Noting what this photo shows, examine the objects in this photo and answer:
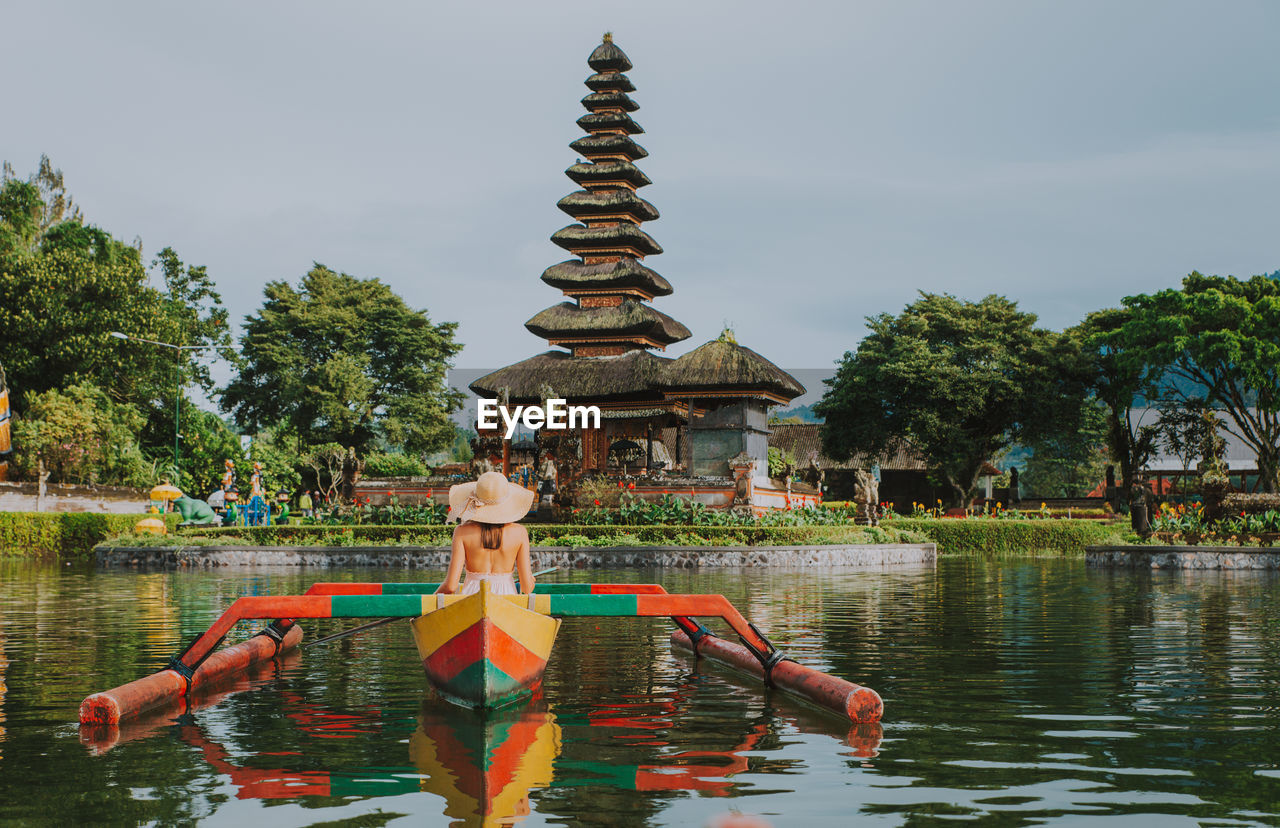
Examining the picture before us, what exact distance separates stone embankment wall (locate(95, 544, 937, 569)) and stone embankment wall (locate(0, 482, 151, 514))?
10636 mm

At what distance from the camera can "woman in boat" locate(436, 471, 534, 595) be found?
29.2 feet

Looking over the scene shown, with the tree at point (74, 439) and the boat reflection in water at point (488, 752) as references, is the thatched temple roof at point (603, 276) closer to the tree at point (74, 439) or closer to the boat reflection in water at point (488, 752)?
the tree at point (74, 439)

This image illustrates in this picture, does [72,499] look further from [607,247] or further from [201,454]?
[607,247]

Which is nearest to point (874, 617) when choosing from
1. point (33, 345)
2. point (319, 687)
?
point (319, 687)

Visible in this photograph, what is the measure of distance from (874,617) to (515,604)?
8585 millimetres

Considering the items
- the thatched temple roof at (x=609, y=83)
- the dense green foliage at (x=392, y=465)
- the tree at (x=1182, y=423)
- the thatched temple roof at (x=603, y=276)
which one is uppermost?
the thatched temple roof at (x=609, y=83)

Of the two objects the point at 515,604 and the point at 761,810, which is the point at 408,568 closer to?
the point at 515,604

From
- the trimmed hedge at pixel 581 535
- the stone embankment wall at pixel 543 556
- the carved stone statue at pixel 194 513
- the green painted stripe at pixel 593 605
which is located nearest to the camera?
the green painted stripe at pixel 593 605

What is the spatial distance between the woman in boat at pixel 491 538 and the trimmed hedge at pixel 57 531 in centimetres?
3039

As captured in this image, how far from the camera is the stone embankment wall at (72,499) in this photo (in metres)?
39.0

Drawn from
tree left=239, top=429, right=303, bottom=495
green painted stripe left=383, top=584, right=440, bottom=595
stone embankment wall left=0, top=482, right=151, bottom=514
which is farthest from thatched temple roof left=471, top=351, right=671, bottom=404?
green painted stripe left=383, top=584, right=440, bottom=595

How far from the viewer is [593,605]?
892 cm

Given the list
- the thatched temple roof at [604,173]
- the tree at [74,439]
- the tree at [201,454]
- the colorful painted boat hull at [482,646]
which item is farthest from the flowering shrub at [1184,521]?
the tree at [201,454]

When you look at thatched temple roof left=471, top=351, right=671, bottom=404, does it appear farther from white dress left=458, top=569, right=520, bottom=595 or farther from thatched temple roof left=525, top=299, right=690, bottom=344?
white dress left=458, top=569, right=520, bottom=595
